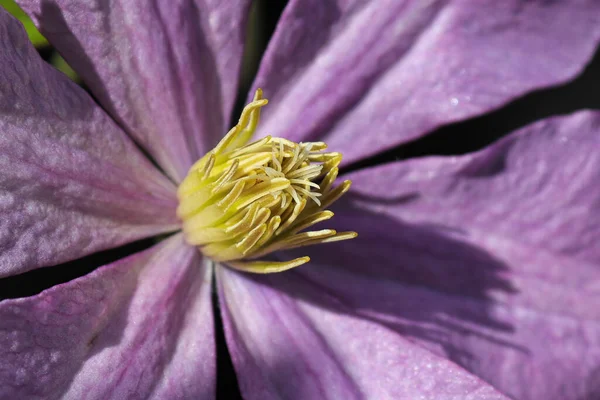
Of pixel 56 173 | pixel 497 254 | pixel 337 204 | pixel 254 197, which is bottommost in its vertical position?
pixel 497 254

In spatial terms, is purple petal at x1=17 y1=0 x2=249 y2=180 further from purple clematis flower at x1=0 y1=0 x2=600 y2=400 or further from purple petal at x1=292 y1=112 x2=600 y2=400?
purple petal at x1=292 y1=112 x2=600 y2=400

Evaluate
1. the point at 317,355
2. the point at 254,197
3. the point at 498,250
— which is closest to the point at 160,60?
the point at 254,197

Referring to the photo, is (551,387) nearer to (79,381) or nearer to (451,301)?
(451,301)

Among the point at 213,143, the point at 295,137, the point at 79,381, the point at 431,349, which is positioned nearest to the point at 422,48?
the point at 295,137

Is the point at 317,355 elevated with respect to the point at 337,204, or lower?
lower

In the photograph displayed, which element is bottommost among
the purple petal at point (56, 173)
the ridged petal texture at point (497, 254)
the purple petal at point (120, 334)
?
the ridged petal texture at point (497, 254)

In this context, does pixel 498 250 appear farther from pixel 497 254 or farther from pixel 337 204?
pixel 337 204

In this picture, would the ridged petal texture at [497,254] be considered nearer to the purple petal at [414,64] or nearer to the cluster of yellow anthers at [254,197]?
the purple petal at [414,64]

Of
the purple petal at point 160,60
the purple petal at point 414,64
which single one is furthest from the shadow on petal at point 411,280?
the purple petal at point 160,60
